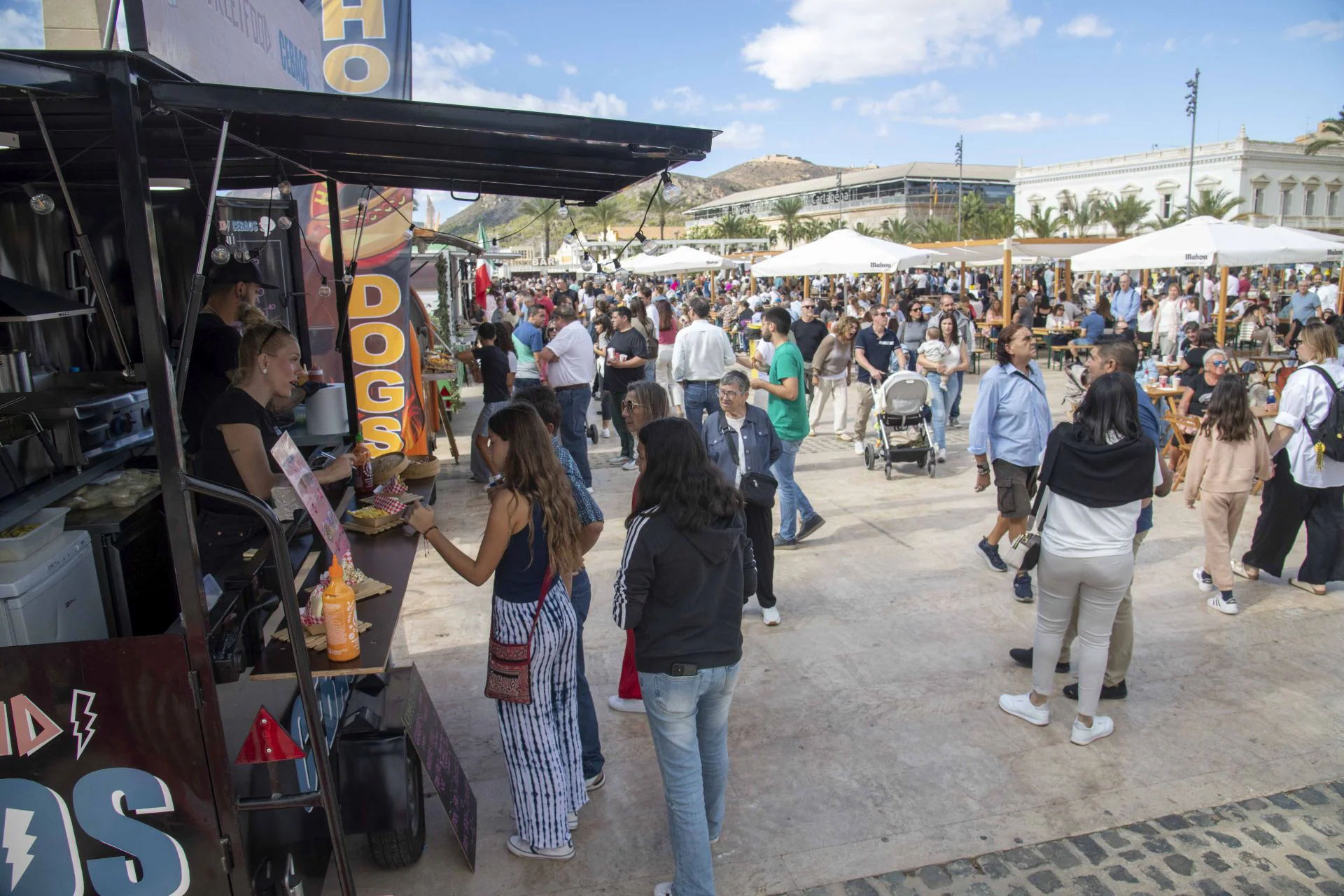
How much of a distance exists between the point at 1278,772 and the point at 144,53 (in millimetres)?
5170

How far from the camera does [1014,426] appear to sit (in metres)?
5.95

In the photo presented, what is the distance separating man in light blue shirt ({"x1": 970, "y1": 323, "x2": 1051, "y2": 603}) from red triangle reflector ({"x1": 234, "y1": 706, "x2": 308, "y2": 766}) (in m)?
4.76

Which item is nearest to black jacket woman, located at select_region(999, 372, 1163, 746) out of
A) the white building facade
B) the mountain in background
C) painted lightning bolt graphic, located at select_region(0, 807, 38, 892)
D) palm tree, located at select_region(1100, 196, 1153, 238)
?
painted lightning bolt graphic, located at select_region(0, 807, 38, 892)

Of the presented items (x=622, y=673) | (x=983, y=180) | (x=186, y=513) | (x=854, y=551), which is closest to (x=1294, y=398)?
(x=854, y=551)

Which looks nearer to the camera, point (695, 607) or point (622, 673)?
point (695, 607)

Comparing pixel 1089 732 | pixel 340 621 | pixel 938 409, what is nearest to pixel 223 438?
pixel 340 621

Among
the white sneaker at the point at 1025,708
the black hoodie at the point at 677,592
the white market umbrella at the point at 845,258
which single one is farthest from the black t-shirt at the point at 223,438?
the white market umbrella at the point at 845,258

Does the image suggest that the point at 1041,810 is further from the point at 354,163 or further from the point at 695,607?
the point at 354,163

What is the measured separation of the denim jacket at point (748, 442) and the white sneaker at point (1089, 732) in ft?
7.22

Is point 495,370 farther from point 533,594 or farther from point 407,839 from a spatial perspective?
point 407,839

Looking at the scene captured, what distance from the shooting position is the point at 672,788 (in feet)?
9.98

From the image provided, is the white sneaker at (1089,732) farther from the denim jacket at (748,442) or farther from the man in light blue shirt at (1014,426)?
the denim jacket at (748,442)

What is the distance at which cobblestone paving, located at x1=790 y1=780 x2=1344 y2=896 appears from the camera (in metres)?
3.28

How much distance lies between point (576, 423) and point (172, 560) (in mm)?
5495
